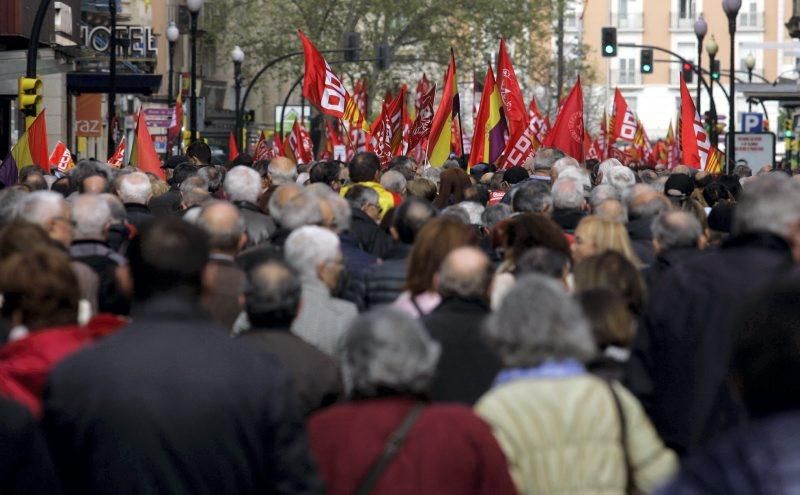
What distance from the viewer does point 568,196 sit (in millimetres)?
10375

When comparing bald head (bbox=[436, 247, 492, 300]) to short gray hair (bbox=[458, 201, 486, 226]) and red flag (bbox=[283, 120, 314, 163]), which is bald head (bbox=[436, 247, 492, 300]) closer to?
short gray hair (bbox=[458, 201, 486, 226])

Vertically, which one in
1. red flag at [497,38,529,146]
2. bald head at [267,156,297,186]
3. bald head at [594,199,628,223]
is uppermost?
red flag at [497,38,529,146]

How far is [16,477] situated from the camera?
4.43m

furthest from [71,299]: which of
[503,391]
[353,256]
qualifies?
[353,256]

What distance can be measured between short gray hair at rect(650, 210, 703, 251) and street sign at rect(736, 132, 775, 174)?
28.9 meters

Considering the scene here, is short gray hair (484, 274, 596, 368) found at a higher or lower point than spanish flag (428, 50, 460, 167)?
lower

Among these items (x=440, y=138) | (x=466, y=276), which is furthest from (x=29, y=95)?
(x=466, y=276)

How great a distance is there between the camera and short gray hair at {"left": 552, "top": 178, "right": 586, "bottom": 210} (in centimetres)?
1038

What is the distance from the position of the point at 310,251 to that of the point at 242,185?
134 inches

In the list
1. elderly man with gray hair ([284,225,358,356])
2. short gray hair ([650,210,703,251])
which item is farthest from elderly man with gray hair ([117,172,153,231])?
short gray hair ([650,210,703,251])

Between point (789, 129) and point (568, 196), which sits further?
point (789, 129)

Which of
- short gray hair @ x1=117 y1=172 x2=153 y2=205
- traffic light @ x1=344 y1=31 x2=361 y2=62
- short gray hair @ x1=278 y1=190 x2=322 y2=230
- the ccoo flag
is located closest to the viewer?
short gray hair @ x1=278 y1=190 x2=322 y2=230

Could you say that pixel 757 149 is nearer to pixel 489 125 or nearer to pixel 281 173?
pixel 489 125

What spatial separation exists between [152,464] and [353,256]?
194 inches
